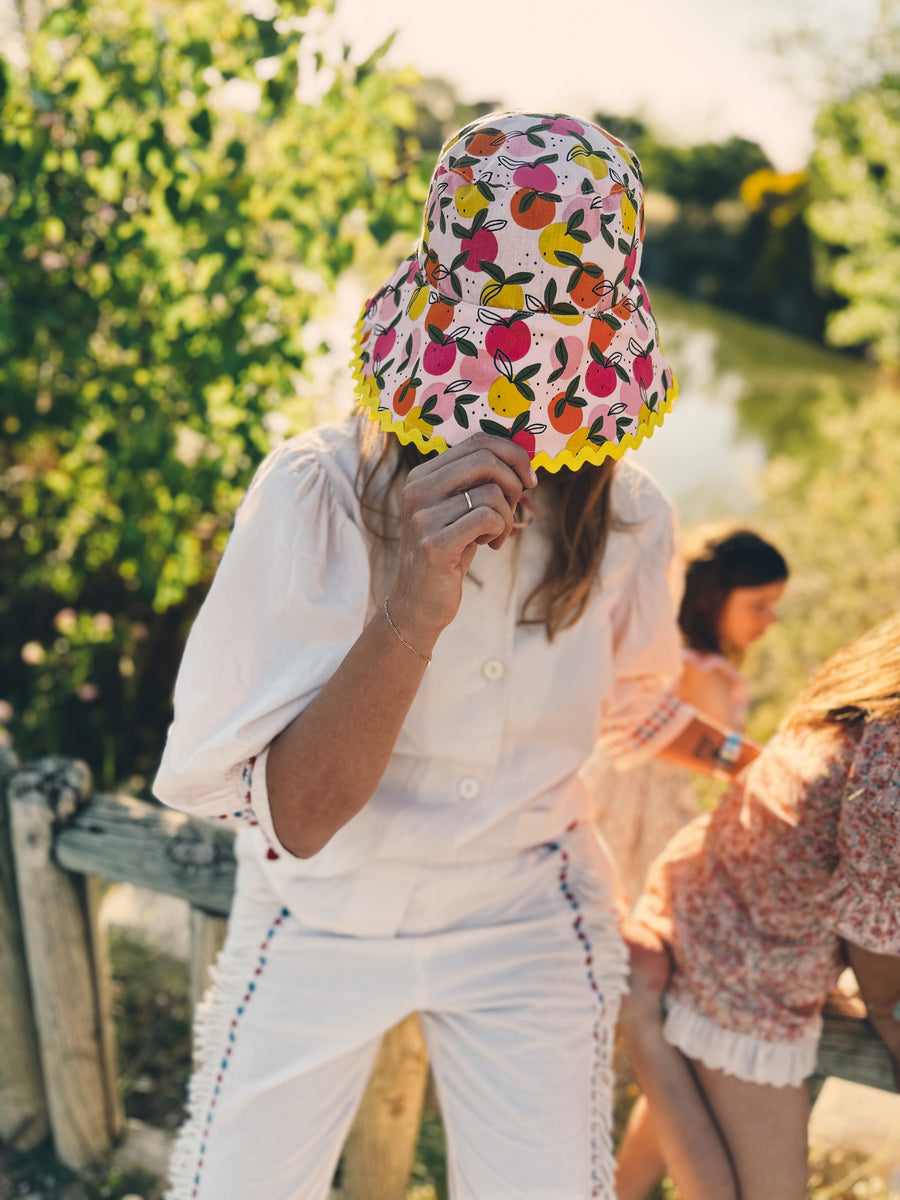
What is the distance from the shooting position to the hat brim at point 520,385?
3.95 ft

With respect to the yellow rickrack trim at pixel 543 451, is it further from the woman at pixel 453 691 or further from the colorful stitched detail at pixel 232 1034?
the colorful stitched detail at pixel 232 1034

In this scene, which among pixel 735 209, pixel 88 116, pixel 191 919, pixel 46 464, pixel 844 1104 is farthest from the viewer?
pixel 735 209

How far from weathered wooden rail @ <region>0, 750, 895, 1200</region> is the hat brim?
1.06 meters

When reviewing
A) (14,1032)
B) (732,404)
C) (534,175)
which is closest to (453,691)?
(534,175)

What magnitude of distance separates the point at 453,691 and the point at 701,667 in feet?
4.90

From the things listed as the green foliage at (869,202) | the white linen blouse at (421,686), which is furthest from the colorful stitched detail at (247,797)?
the green foliage at (869,202)

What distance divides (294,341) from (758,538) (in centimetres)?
145

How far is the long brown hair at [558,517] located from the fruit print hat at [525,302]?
0.18m

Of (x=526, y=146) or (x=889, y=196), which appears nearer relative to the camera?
(x=526, y=146)

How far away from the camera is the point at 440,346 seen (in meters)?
1.22

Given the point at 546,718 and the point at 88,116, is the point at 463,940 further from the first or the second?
the point at 88,116

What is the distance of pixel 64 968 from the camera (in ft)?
6.82

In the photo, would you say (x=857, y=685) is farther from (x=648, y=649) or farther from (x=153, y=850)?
(x=153, y=850)

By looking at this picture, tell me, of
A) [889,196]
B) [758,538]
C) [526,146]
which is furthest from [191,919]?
[889,196]
